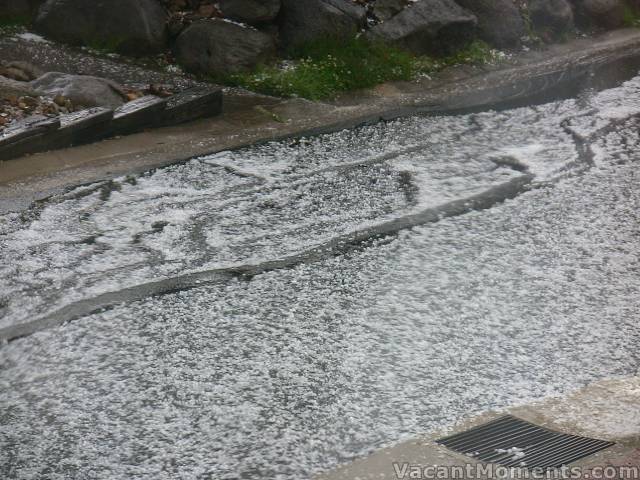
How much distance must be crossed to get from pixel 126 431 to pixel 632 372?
7.03 feet

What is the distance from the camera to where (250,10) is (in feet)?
28.4

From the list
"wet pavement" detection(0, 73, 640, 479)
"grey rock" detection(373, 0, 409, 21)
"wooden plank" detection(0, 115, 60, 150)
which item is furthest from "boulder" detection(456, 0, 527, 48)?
"wooden plank" detection(0, 115, 60, 150)

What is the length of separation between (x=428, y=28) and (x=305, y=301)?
215 inches

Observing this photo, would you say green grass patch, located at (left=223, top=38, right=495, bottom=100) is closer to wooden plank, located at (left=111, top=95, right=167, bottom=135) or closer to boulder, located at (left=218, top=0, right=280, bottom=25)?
boulder, located at (left=218, top=0, right=280, bottom=25)

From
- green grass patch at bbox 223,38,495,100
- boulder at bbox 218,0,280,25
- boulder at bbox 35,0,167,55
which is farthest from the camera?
boulder at bbox 218,0,280,25

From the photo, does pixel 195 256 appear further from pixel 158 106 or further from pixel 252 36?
pixel 252 36

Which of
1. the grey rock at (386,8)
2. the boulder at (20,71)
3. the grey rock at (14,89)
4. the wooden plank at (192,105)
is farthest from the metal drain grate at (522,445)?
the grey rock at (386,8)

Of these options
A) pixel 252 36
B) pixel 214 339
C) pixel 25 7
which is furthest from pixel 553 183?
pixel 25 7

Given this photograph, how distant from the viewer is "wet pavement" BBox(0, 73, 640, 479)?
3.40 metres

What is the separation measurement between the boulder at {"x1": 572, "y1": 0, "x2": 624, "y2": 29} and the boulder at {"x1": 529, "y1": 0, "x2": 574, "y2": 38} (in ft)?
1.73

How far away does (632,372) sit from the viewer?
383 cm

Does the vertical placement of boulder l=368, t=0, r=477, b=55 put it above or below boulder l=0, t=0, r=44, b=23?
below

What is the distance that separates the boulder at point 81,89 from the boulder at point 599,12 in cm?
621

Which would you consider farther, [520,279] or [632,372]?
[520,279]
